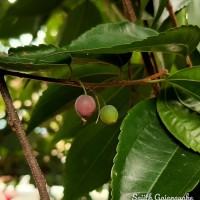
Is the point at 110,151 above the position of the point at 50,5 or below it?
below

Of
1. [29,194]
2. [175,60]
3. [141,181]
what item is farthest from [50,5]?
[141,181]

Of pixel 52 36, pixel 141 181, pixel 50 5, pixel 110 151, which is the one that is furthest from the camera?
pixel 52 36

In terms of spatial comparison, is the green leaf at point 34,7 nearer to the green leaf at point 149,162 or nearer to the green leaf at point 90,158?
the green leaf at point 90,158

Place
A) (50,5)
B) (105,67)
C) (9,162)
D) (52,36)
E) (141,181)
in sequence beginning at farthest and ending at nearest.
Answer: (9,162) → (52,36) → (50,5) → (105,67) → (141,181)

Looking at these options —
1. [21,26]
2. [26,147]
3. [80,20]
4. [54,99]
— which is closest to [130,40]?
[26,147]

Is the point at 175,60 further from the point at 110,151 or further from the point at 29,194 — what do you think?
the point at 29,194

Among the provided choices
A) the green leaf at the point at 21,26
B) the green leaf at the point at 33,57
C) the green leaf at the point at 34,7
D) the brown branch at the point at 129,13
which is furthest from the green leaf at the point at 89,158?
the green leaf at the point at 21,26

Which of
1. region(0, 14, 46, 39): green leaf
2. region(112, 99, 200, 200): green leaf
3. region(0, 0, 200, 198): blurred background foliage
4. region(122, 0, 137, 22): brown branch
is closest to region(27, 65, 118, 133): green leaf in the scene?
region(0, 0, 200, 198): blurred background foliage
